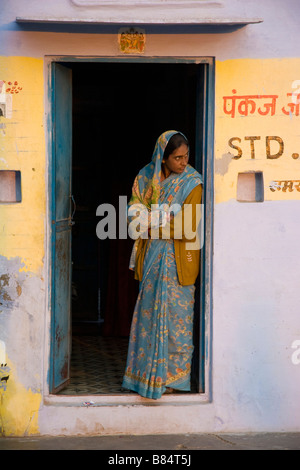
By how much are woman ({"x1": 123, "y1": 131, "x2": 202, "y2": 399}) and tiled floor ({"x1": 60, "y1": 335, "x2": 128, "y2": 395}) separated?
1.08ft

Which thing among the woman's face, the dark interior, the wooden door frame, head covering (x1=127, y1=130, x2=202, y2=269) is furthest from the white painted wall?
the dark interior

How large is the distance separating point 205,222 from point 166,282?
0.51 m

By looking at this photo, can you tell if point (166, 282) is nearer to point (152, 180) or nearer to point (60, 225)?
point (152, 180)

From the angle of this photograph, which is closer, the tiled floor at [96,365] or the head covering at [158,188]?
the head covering at [158,188]

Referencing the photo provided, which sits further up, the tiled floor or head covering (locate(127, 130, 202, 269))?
head covering (locate(127, 130, 202, 269))

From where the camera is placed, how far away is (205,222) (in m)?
5.56

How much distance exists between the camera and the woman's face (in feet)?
18.1

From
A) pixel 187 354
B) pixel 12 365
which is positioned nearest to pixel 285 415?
pixel 187 354

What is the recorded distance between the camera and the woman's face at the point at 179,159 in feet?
18.1

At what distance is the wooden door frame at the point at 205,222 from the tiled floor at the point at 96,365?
356mm

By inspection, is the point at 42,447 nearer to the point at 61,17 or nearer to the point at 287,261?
the point at 287,261

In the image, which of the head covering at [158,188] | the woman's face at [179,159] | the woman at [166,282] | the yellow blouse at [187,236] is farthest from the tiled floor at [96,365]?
the woman's face at [179,159]

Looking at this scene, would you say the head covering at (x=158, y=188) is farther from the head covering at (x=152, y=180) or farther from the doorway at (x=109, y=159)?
the doorway at (x=109, y=159)

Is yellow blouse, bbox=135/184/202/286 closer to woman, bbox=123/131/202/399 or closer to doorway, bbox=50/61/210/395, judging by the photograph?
woman, bbox=123/131/202/399
